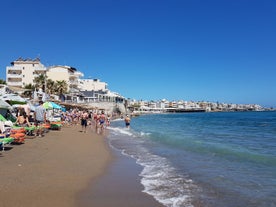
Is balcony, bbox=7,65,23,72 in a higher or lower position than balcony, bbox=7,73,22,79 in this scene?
higher

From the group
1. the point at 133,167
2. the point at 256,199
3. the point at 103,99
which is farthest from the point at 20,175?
the point at 103,99

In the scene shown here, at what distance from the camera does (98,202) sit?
20.5 ft

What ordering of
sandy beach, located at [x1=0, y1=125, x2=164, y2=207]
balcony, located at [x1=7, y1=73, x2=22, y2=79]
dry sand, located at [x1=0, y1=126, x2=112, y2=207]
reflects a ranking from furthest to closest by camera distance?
balcony, located at [x1=7, y1=73, x2=22, y2=79], sandy beach, located at [x1=0, y1=125, x2=164, y2=207], dry sand, located at [x1=0, y1=126, x2=112, y2=207]

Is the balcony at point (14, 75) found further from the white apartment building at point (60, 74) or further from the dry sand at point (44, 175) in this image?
the dry sand at point (44, 175)

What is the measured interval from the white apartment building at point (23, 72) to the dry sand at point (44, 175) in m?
64.8

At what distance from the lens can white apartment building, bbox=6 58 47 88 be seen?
7294cm

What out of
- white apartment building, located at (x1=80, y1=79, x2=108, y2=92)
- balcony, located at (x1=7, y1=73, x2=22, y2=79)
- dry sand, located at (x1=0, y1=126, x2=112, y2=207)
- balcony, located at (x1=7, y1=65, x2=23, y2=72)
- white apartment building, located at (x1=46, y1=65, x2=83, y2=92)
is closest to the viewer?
dry sand, located at (x1=0, y1=126, x2=112, y2=207)

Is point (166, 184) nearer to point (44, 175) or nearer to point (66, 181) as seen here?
point (66, 181)

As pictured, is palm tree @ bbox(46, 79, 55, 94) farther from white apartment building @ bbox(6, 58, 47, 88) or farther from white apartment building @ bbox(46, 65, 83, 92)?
white apartment building @ bbox(46, 65, 83, 92)

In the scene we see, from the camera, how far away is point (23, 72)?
74125mm

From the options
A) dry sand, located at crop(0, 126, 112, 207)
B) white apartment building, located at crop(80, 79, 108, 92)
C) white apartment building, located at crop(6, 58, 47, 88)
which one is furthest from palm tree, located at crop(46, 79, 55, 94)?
dry sand, located at crop(0, 126, 112, 207)

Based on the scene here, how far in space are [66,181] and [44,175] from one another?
81cm

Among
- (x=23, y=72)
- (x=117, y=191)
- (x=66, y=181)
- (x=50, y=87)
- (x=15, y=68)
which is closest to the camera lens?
(x=117, y=191)

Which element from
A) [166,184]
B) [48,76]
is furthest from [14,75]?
[166,184]
